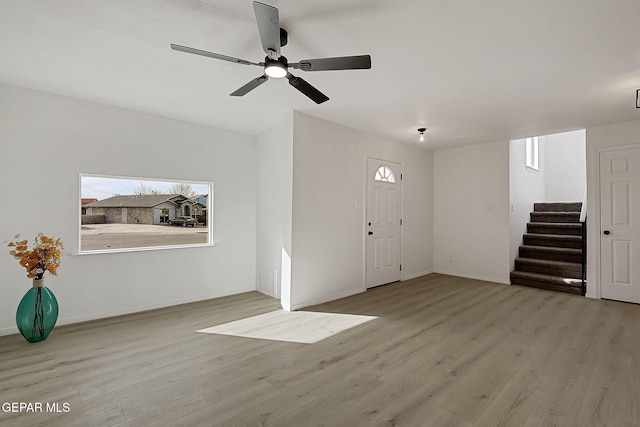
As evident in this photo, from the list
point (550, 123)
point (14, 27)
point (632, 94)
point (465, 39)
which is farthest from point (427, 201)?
point (14, 27)

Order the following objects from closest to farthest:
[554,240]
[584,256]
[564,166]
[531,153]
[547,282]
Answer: [584,256] < [547,282] < [554,240] < [531,153] < [564,166]

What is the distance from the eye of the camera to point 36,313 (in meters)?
2.88

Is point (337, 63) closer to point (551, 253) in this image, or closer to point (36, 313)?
point (36, 313)

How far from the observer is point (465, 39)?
2256 mm

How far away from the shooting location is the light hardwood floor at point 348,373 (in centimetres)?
192

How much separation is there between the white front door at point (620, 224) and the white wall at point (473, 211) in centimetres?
125

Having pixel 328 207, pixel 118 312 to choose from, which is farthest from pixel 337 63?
pixel 118 312

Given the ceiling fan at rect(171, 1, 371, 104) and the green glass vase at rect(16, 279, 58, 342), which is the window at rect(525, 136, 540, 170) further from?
the green glass vase at rect(16, 279, 58, 342)

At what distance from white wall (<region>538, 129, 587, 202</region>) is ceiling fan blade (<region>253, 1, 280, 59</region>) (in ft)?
23.9

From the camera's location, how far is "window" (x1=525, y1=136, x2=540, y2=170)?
6254 mm

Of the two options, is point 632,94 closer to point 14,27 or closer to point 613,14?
point 613,14

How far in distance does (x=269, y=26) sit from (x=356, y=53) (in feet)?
3.13

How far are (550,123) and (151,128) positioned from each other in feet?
18.0

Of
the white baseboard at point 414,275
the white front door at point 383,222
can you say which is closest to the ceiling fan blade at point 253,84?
the white front door at point 383,222
